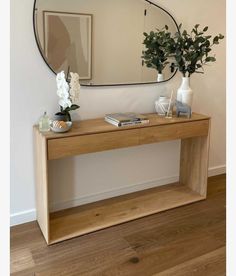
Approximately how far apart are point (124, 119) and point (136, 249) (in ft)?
3.09

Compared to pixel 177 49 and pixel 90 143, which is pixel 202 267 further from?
pixel 177 49

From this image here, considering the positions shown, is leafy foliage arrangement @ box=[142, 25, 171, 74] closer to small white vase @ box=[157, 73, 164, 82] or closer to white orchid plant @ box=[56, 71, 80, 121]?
small white vase @ box=[157, 73, 164, 82]

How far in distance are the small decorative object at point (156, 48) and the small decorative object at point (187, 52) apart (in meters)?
0.05

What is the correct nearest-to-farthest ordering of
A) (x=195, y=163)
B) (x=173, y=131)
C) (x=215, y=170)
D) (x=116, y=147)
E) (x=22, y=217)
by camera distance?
(x=116, y=147), (x=22, y=217), (x=173, y=131), (x=195, y=163), (x=215, y=170)

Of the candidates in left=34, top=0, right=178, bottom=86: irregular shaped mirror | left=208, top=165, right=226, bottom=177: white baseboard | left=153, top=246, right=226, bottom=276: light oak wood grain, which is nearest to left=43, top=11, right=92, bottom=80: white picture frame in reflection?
left=34, top=0, right=178, bottom=86: irregular shaped mirror

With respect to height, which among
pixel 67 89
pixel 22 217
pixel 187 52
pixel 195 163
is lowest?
pixel 22 217

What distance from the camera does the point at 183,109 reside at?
257 centimetres

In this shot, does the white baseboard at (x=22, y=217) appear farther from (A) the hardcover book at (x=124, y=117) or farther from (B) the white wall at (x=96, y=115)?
(A) the hardcover book at (x=124, y=117)

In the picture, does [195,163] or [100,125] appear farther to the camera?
[195,163]

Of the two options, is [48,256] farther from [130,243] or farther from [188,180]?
[188,180]

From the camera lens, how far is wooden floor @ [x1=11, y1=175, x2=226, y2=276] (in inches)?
73.2

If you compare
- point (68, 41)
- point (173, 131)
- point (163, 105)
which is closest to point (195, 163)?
point (173, 131)

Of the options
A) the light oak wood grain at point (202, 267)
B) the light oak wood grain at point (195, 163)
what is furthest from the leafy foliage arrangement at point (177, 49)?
the light oak wood grain at point (202, 267)
